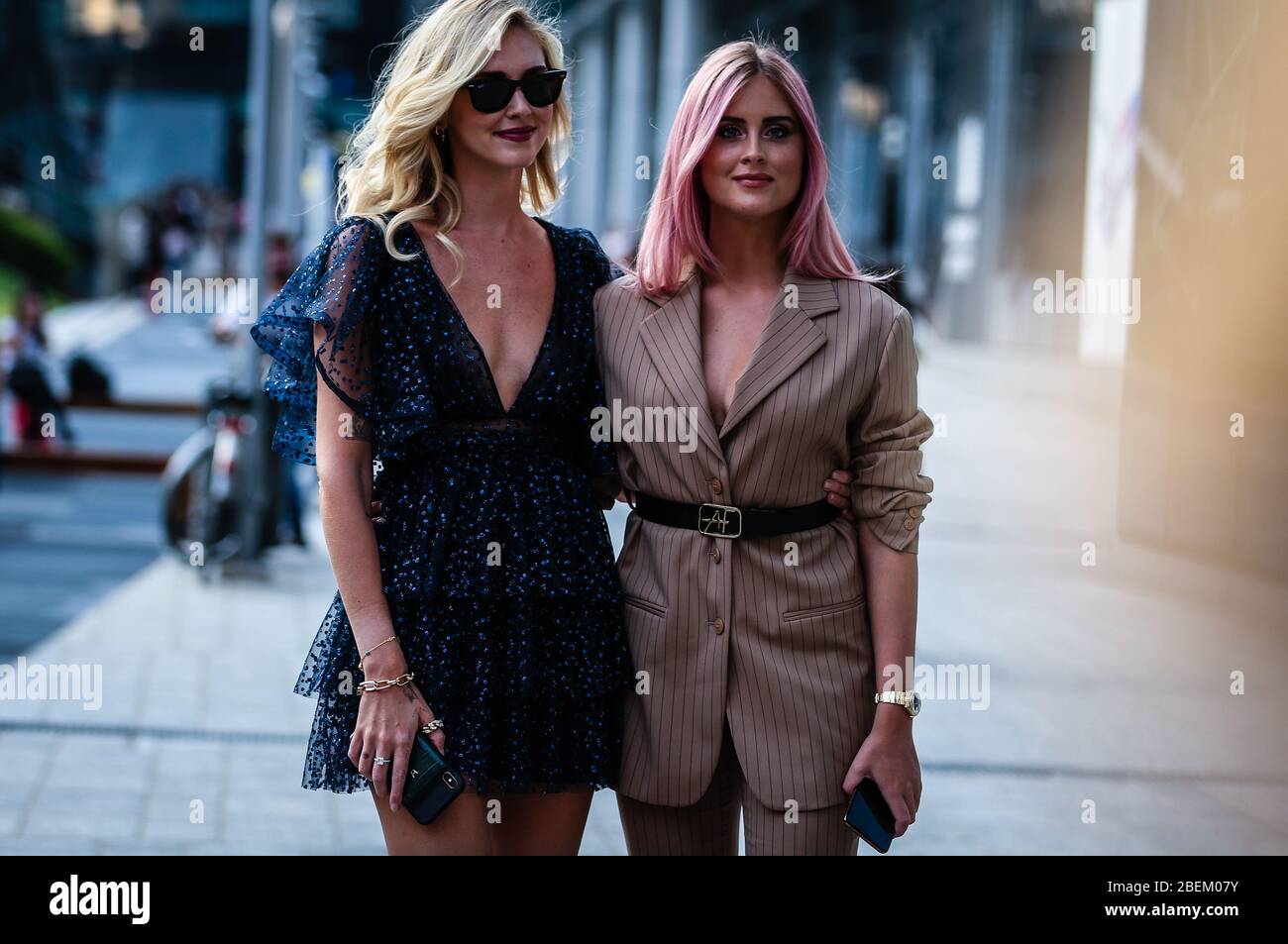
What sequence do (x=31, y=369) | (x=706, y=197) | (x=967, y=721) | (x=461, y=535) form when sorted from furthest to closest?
(x=31, y=369), (x=967, y=721), (x=706, y=197), (x=461, y=535)

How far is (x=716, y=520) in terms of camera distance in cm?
262

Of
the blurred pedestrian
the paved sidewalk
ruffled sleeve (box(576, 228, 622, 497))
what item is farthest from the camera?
the blurred pedestrian

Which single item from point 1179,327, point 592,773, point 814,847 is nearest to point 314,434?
point 592,773

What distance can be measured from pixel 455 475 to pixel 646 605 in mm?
397

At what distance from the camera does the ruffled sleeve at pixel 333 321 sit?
2531 millimetres

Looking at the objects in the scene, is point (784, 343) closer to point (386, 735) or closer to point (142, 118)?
point (386, 735)

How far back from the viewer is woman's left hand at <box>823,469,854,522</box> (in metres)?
2.65

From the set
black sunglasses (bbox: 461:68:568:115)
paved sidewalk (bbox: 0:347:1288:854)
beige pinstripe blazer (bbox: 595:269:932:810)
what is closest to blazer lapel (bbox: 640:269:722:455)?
beige pinstripe blazer (bbox: 595:269:932:810)

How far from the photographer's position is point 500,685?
2588 millimetres

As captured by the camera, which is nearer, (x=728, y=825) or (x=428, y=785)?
(x=428, y=785)

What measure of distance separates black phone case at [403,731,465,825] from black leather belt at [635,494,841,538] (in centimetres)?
56

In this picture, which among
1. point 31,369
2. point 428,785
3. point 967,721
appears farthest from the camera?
point 31,369

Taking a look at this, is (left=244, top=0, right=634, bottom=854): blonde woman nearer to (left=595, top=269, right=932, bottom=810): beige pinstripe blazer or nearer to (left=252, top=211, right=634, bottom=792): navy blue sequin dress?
(left=252, top=211, right=634, bottom=792): navy blue sequin dress

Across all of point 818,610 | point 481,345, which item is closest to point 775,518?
point 818,610
